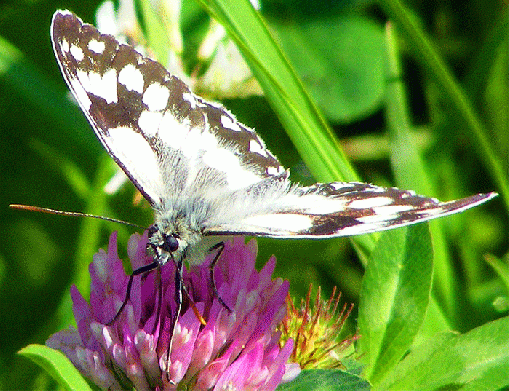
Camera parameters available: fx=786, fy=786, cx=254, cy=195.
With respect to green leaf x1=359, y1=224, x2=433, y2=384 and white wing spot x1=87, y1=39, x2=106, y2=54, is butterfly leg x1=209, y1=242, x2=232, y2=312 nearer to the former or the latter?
green leaf x1=359, y1=224, x2=433, y2=384

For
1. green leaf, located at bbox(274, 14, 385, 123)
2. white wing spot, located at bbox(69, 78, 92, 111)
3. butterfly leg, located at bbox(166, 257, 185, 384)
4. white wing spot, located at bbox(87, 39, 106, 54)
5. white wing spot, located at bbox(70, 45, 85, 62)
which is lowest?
butterfly leg, located at bbox(166, 257, 185, 384)

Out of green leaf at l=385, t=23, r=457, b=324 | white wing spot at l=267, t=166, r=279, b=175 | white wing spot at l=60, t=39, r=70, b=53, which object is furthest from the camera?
green leaf at l=385, t=23, r=457, b=324

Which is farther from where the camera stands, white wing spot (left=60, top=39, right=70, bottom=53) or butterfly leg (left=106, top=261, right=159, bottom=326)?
white wing spot (left=60, top=39, right=70, bottom=53)

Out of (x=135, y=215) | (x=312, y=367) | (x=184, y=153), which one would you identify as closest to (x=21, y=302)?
(x=135, y=215)

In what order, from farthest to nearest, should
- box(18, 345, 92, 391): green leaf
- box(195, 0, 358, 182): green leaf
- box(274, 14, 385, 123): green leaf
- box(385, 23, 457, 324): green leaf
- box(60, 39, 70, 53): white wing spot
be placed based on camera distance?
box(274, 14, 385, 123): green leaf < box(385, 23, 457, 324): green leaf < box(195, 0, 358, 182): green leaf < box(60, 39, 70, 53): white wing spot < box(18, 345, 92, 391): green leaf

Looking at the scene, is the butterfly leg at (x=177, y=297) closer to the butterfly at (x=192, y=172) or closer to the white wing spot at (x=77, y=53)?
the butterfly at (x=192, y=172)

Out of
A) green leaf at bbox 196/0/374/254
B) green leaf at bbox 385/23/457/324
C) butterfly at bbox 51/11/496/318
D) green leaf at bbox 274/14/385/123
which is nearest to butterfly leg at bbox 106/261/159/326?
butterfly at bbox 51/11/496/318
